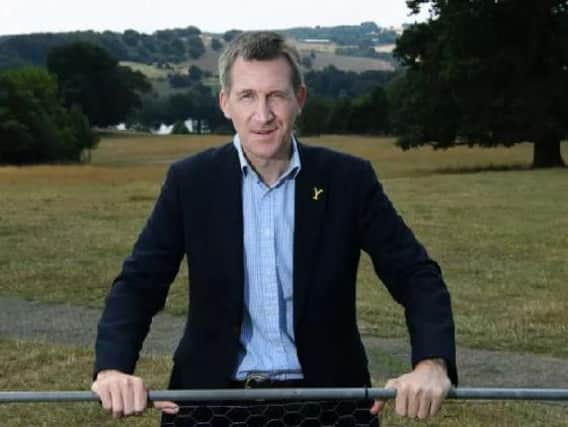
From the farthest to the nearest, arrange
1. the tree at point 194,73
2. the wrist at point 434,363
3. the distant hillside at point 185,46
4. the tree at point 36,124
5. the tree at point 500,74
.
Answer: the tree at point 194,73 < the distant hillside at point 185,46 < the tree at point 36,124 < the tree at point 500,74 < the wrist at point 434,363

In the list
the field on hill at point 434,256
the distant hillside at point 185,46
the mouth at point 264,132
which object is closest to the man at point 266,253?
the mouth at point 264,132

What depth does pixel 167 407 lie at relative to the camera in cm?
300

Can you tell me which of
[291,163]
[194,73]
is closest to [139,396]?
[291,163]

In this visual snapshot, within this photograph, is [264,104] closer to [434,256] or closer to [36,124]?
[434,256]

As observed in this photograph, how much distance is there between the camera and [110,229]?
18625 millimetres

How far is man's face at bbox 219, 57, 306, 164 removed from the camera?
299 centimetres

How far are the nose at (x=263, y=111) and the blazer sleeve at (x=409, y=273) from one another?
1.11ft

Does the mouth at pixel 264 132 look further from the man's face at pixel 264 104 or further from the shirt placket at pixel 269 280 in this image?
the shirt placket at pixel 269 280

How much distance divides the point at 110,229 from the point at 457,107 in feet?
83.6

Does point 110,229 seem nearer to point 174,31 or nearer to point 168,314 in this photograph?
point 168,314

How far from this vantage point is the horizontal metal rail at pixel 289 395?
2.71 metres

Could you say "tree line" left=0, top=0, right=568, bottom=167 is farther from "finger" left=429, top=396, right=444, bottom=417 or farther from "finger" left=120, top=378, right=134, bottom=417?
"finger" left=120, top=378, right=134, bottom=417

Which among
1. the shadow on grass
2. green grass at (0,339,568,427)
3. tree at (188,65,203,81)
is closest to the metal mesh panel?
green grass at (0,339,568,427)

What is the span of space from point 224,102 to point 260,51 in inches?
9.0
